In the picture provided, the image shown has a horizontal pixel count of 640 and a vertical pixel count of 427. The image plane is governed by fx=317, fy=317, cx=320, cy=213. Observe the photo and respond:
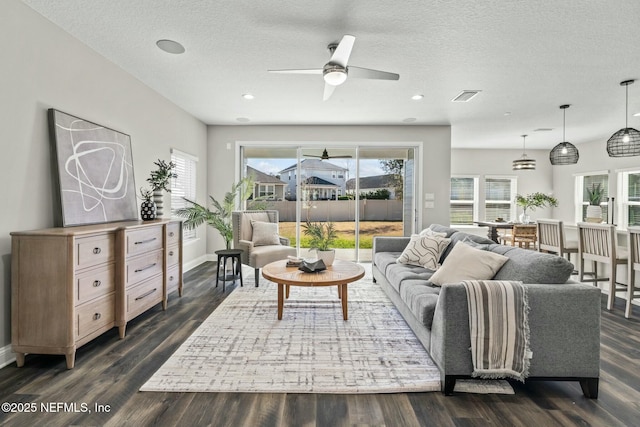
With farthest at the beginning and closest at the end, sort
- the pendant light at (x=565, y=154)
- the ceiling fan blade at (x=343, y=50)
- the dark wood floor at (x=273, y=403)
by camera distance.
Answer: the pendant light at (x=565, y=154)
the ceiling fan blade at (x=343, y=50)
the dark wood floor at (x=273, y=403)

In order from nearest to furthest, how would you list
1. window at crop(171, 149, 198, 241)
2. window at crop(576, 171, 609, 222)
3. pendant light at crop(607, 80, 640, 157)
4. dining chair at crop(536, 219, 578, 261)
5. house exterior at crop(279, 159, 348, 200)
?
pendant light at crop(607, 80, 640, 157)
dining chair at crop(536, 219, 578, 261)
window at crop(171, 149, 198, 241)
house exterior at crop(279, 159, 348, 200)
window at crop(576, 171, 609, 222)

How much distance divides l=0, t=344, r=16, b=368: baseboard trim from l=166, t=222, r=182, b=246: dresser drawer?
1.47 m

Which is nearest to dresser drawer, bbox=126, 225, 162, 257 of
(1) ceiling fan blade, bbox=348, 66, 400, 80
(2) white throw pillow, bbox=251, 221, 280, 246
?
(2) white throw pillow, bbox=251, 221, 280, 246

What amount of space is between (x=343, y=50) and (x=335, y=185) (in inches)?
147

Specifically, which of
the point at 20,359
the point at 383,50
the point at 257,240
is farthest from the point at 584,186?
the point at 20,359

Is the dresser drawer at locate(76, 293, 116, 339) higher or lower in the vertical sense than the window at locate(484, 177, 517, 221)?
lower

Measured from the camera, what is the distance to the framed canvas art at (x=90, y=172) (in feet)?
8.55

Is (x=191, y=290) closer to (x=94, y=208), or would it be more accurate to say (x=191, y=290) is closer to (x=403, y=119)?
(x=94, y=208)

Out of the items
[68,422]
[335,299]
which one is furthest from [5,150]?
[335,299]

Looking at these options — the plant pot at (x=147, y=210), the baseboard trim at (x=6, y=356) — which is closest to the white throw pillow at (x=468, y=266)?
the plant pot at (x=147, y=210)

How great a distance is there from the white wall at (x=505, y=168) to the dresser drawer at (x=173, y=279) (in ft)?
23.0

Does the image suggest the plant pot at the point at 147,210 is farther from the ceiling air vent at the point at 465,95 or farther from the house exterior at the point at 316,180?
the ceiling air vent at the point at 465,95

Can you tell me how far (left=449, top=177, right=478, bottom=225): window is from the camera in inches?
327

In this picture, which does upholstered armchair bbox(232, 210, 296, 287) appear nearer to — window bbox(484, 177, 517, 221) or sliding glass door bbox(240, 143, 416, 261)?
sliding glass door bbox(240, 143, 416, 261)
